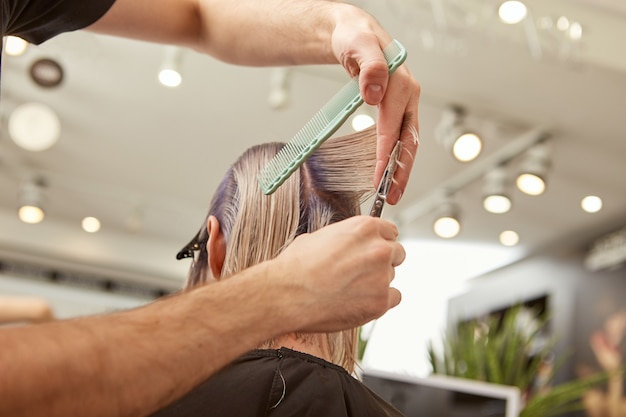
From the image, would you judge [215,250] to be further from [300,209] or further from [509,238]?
[509,238]

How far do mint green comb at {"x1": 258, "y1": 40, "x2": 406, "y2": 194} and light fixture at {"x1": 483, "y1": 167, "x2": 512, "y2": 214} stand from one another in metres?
3.55

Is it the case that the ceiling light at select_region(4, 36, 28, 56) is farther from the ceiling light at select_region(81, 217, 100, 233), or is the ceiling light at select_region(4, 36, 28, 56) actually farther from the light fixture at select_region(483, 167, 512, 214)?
the ceiling light at select_region(81, 217, 100, 233)

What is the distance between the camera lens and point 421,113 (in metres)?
4.28

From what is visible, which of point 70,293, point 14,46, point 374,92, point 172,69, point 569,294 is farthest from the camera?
point 70,293

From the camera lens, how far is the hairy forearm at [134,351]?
0.60m

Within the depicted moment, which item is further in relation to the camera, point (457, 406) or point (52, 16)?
point (457, 406)

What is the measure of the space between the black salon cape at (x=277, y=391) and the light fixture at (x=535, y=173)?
3296mm

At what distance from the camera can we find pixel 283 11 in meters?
1.15

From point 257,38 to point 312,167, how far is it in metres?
0.21

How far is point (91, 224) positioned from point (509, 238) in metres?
3.26

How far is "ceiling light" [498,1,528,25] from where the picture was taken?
3023 mm

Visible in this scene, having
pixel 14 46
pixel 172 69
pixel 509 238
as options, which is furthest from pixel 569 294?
pixel 14 46

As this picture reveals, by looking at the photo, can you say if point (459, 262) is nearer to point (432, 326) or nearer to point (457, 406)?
point (432, 326)

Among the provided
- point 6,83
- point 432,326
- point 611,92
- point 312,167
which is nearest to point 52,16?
point 312,167
